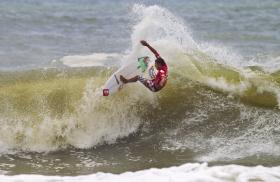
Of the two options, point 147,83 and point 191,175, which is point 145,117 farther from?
point 191,175

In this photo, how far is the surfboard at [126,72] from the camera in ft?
30.4

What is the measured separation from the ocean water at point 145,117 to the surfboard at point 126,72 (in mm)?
281

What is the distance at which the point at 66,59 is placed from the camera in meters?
A: 14.2

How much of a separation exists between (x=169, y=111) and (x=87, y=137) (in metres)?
1.71

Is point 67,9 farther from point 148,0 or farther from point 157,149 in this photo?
point 157,149

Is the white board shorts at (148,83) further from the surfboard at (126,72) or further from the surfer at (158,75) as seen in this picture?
the surfboard at (126,72)

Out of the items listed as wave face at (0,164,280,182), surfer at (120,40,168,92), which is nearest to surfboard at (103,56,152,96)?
surfer at (120,40,168,92)

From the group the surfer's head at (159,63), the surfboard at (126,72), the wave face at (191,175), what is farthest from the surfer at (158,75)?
the wave face at (191,175)

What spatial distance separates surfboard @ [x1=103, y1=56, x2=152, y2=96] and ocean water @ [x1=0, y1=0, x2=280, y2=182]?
28 centimetres

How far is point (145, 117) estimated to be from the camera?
32.9ft

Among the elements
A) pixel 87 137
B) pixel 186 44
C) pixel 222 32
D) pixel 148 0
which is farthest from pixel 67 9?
pixel 87 137

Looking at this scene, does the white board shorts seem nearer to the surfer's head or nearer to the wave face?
the surfer's head

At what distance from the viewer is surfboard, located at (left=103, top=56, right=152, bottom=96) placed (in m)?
9.27

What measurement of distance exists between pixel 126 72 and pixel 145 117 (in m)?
1.00
